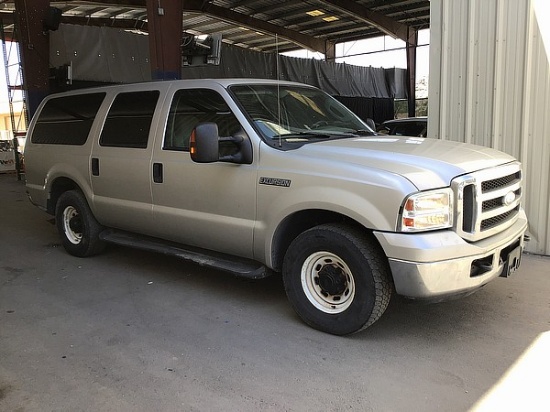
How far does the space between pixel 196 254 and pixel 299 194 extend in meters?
1.42

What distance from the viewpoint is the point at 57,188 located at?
645 centimetres

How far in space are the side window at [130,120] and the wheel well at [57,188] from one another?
0.96m

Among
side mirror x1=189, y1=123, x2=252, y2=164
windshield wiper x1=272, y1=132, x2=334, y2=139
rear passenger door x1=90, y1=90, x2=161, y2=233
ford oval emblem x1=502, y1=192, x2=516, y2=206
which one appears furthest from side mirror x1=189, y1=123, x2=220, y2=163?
ford oval emblem x1=502, y1=192, x2=516, y2=206

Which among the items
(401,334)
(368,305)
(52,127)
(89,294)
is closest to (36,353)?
(89,294)

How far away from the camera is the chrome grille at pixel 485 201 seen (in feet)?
11.4

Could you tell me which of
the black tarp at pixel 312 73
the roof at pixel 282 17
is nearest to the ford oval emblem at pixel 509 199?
the black tarp at pixel 312 73

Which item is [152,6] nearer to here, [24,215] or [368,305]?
[24,215]

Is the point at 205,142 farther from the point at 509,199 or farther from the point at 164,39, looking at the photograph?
the point at 164,39

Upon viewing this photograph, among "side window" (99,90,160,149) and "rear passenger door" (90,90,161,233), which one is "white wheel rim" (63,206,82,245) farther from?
"side window" (99,90,160,149)

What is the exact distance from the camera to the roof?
72.8 feet

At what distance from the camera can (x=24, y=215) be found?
9625 mm

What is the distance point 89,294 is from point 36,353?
1311 millimetres

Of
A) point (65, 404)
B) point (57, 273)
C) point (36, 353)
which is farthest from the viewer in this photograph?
point (57, 273)


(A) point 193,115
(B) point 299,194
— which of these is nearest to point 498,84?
(B) point 299,194
